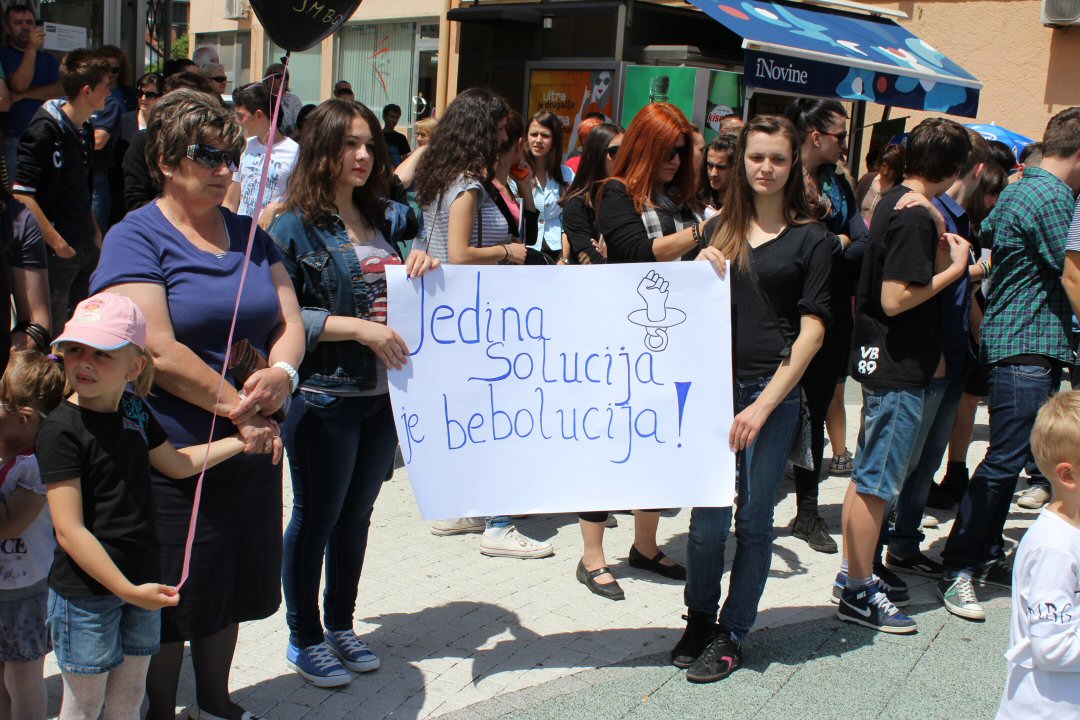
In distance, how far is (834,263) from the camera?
17.3 ft

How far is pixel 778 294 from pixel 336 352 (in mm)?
1474

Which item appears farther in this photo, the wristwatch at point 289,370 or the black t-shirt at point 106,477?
the wristwatch at point 289,370

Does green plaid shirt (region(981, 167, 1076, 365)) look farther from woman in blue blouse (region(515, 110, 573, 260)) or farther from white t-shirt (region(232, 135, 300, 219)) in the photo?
white t-shirt (region(232, 135, 300, 219))

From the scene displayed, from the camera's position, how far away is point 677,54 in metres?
11.6

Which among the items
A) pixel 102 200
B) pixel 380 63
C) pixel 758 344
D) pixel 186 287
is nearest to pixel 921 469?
pixel 758 344

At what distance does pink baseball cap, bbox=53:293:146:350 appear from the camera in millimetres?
2506

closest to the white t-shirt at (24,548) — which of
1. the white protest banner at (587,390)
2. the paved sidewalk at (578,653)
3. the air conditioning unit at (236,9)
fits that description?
the paved sidewalk at (578,653)

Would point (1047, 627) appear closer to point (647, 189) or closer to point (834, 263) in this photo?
point (647, 189)

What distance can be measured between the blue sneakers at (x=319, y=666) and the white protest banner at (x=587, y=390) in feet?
2.01

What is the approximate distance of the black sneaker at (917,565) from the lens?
4.88 m

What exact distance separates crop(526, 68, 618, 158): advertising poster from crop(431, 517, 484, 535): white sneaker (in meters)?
7.09

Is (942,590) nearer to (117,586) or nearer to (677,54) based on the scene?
(117,586)

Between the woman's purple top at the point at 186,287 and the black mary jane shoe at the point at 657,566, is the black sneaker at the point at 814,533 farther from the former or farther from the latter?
the woman's purple top at the point at 186,287

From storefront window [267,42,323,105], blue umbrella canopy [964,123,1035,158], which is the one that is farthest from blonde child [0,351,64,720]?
storefront window [267,42,323,105]
